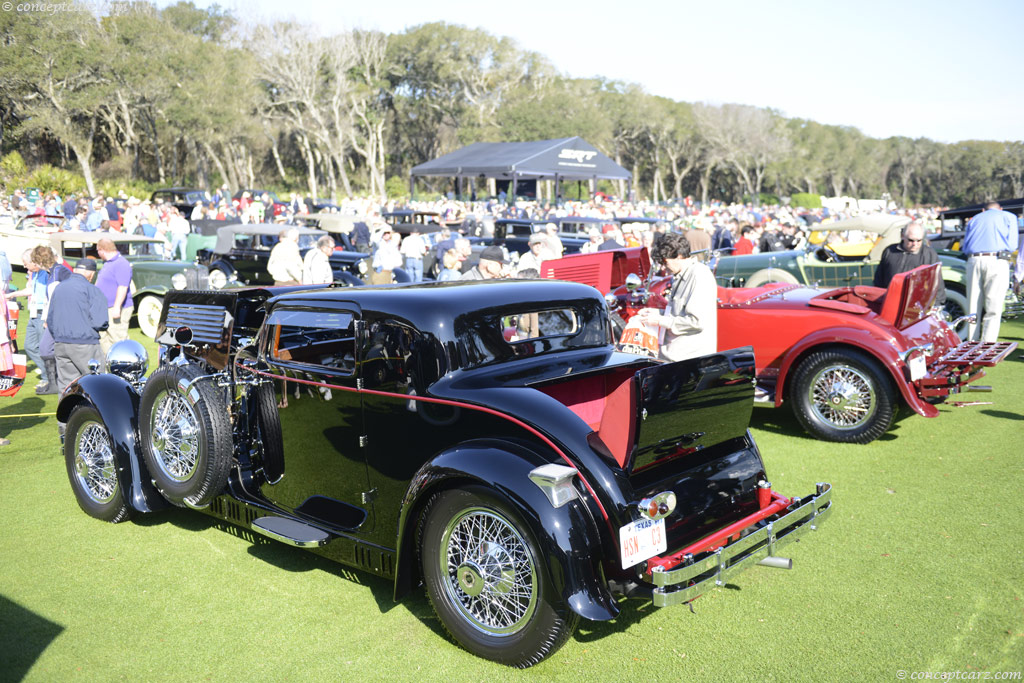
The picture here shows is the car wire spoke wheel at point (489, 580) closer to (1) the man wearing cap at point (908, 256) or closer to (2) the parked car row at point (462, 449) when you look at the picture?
(2) the parked car row at point (462, 449)

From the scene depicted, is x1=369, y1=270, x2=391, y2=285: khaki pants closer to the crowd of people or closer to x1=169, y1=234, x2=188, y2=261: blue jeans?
the crowd of people

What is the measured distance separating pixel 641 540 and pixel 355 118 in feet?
192

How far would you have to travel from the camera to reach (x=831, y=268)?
1150cm

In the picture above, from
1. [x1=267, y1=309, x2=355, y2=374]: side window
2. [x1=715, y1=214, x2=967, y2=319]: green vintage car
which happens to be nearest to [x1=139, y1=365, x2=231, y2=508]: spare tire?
[x1=267, y1=309, x2=355, y2=374]: side window

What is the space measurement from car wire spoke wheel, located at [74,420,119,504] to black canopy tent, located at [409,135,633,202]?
1176 inches

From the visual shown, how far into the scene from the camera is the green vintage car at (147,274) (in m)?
12.7

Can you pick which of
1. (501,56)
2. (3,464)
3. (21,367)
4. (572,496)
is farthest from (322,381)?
(501,56)

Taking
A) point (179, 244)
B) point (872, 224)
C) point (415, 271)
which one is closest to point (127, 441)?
point (415, 271)

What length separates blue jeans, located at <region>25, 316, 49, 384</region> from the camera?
923cm

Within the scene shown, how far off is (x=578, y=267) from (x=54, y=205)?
76.6ft

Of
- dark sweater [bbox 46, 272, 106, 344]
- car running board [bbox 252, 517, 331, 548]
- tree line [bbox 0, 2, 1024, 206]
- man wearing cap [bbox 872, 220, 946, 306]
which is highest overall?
tree line [bbox 0, 2, 1024, 206]

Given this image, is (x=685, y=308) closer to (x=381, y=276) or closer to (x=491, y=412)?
(x=491, y=412)

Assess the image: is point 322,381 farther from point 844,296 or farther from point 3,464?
point 844,296

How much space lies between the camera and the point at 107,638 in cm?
378
